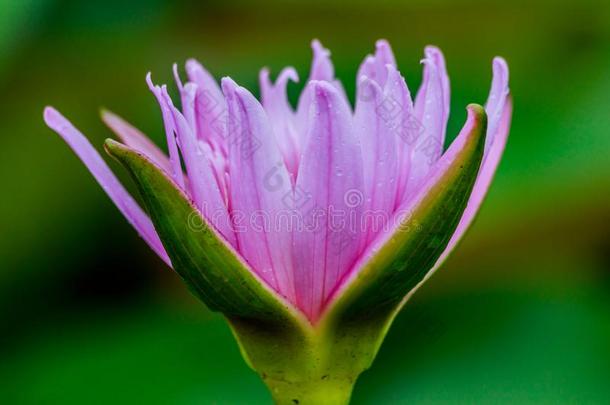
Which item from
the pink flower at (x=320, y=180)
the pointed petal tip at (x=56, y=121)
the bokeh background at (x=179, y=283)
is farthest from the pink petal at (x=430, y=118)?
the bokeh background at (x=179, y=283)

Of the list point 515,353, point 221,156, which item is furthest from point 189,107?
point 515,353

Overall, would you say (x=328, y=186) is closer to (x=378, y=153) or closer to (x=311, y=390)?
(x=378, y=153)

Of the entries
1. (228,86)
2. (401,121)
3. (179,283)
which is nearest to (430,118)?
(401,121)

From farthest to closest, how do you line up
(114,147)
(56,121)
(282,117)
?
(282,117), (56,121), (114,147)

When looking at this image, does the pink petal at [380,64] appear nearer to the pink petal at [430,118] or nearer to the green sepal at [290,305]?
the pink petal at [430,118]

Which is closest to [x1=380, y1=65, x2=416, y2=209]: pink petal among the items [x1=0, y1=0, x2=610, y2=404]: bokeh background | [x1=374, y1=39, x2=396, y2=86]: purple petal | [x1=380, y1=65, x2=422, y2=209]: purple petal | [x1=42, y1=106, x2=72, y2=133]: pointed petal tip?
[x1=380, y1=65, x2=422, y2=209]: purple petal

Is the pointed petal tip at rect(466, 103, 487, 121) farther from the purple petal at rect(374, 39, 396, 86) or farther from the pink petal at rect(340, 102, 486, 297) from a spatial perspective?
the purple petal at rect(374, 39, 396, 86)

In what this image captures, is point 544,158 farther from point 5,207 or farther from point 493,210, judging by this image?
point 5,207
